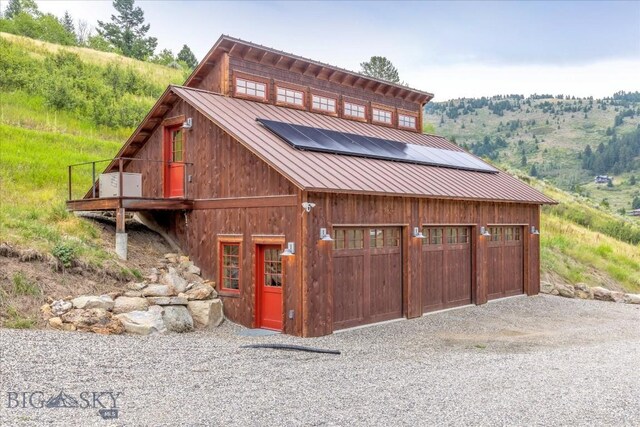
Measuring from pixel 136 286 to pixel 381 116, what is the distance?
1209 centimetres

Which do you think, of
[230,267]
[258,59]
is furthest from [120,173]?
[258,59]

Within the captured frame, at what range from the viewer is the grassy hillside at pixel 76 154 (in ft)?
48.5

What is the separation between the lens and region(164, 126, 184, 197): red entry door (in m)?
15.7

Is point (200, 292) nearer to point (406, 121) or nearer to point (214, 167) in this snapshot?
point (214, 167)

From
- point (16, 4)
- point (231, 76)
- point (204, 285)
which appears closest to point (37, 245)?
point (204, 285)

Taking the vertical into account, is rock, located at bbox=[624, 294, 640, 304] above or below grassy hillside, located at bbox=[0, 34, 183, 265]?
below

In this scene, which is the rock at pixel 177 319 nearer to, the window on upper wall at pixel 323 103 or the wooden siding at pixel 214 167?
the wooden siding at pixel 214 167

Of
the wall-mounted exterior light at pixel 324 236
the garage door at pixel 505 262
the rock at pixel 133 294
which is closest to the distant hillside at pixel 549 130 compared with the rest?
the garage door at pixel 505 262

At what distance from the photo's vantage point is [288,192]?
12.5 meters

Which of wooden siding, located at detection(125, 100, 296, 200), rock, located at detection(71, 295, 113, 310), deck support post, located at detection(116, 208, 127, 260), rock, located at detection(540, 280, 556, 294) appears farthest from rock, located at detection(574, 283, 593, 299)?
rock, located at detection(71, 295, 113, 310)

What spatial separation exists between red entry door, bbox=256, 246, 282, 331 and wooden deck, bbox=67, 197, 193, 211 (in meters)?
3.02

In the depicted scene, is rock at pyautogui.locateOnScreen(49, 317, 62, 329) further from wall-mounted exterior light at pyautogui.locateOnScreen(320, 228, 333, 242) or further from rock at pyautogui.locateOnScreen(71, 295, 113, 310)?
wall-mounted exterior light at pyautogui.locateOnScreen(320, 228, 333, 242)

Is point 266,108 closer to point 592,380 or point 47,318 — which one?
point 47,318

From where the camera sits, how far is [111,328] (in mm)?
11320
